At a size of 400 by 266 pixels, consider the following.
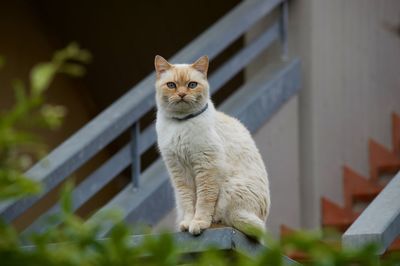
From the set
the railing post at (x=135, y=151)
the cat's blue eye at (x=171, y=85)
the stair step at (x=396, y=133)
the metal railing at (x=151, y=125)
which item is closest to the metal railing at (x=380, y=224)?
the cat's blue eye at (x=171, y=85)

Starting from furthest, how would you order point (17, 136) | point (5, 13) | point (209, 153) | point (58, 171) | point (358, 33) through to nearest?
1. point (5, 13)
2. point (358, 33)
3. point (58, 171)
4. point (209, 153)
5. point (17, 136)

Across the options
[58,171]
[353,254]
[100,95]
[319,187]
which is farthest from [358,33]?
[353,254]

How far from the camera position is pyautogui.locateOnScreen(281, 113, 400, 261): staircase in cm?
774

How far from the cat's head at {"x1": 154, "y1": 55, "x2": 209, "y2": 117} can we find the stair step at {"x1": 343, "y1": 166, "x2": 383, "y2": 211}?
10.3 feet

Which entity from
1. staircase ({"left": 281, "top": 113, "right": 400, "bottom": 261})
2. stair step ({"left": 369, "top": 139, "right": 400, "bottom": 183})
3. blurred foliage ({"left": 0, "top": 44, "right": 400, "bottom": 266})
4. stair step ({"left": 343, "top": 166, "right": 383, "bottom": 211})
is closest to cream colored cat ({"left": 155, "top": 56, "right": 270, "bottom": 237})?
staircase ({"left": 281, "top": 113, "right": 400, "bottom": 261})

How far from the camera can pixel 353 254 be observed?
2.19 metres

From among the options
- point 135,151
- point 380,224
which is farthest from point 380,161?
point 380,224

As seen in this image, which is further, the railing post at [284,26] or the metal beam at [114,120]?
the railing post at [284,26]

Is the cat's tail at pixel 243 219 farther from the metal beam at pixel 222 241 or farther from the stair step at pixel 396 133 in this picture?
the stair step at pixel 396 133

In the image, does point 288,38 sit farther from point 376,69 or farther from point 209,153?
point 209,153

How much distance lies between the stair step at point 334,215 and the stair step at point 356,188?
0.47 ft

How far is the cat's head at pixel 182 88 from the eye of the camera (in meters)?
4.98

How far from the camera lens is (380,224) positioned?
490cm

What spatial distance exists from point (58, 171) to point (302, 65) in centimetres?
245
